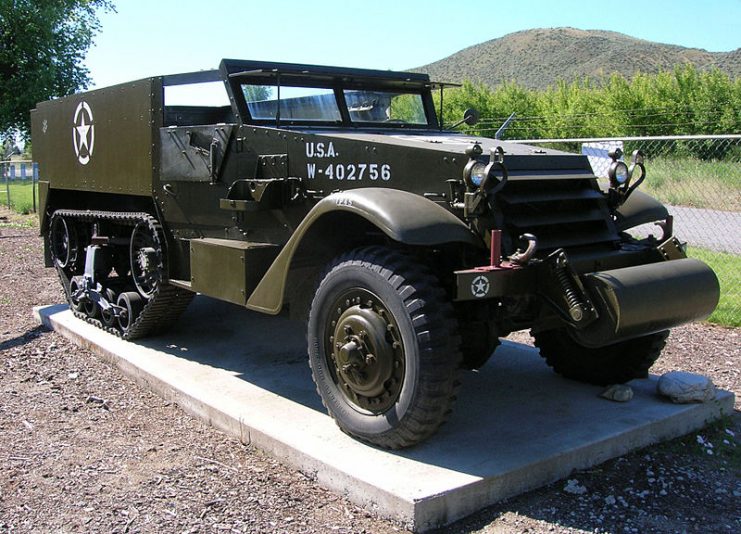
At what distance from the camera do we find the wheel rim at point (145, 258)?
5805 mm

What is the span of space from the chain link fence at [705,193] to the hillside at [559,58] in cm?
5672

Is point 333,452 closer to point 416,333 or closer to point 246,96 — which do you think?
point 416,333

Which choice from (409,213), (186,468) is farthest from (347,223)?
(186,468)

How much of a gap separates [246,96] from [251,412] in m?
2.05

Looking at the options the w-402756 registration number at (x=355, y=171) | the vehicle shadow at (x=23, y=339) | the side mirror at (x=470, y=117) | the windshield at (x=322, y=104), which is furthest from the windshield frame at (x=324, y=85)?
the vehicle shadow at (x=23, y=339)

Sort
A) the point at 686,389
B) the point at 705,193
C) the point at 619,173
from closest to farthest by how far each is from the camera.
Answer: the point at 619,173 → the point at 686,389 → the point at 705,193

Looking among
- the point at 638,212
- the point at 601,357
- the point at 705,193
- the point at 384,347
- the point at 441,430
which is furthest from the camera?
the point at 705,193

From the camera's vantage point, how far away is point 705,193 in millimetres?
9625

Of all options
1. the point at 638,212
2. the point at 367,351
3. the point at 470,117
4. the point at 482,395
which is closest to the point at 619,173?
the point at 638,212

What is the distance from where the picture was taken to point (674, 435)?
14.5 feet

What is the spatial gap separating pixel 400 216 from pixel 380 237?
72 centimetres


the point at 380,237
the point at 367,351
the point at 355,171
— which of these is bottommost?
the point at 367,351

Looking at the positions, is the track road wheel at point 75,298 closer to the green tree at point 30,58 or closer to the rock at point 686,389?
the rock at point 686,389

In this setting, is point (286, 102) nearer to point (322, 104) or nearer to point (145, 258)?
point (322, 104)
